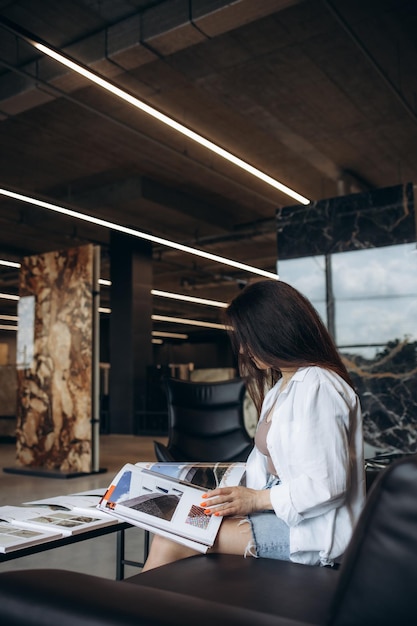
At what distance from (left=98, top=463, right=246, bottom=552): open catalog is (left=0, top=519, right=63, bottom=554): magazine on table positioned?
0.80 feet

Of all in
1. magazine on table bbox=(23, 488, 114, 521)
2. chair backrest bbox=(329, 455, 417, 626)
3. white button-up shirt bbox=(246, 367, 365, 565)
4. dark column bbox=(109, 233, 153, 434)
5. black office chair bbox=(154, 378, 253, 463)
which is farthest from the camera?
dark column bbox=(109, 233, 153, 434)

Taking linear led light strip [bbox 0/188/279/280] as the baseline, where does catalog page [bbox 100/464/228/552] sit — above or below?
below

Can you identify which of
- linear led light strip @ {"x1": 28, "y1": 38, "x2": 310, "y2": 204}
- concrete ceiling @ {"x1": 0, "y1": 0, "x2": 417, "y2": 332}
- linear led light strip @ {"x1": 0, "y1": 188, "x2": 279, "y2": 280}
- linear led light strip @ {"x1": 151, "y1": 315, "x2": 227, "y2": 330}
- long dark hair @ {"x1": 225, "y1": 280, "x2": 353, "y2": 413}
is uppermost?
concrete ceiling @ {"x1": 0, "y1": 0, "x2": 417, "y2": 332}

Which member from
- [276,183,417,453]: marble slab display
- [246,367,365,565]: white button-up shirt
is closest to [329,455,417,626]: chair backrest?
[246,367,365,565]: white button-up shirt

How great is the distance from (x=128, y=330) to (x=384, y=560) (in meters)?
11.6

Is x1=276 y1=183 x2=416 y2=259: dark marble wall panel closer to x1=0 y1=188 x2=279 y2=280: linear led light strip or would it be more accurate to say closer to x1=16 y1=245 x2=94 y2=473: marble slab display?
x1=0 y1=188 x2=279 y2=280: linear led light strip

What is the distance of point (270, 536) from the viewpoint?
5.32ft

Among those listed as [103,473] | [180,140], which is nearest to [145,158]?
[180,140]

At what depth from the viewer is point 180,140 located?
7.82 metres

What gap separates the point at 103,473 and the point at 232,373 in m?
7.38

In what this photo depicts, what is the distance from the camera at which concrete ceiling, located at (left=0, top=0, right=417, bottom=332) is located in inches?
209

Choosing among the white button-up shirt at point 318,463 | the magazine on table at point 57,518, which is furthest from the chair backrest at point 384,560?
the magazine on table at point 57,518

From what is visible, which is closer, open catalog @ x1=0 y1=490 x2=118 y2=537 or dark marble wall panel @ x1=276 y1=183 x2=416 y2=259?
open catalog @ x1=0 y1=490 x2=118 y2=537

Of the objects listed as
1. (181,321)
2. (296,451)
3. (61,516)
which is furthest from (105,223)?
(181,321)
